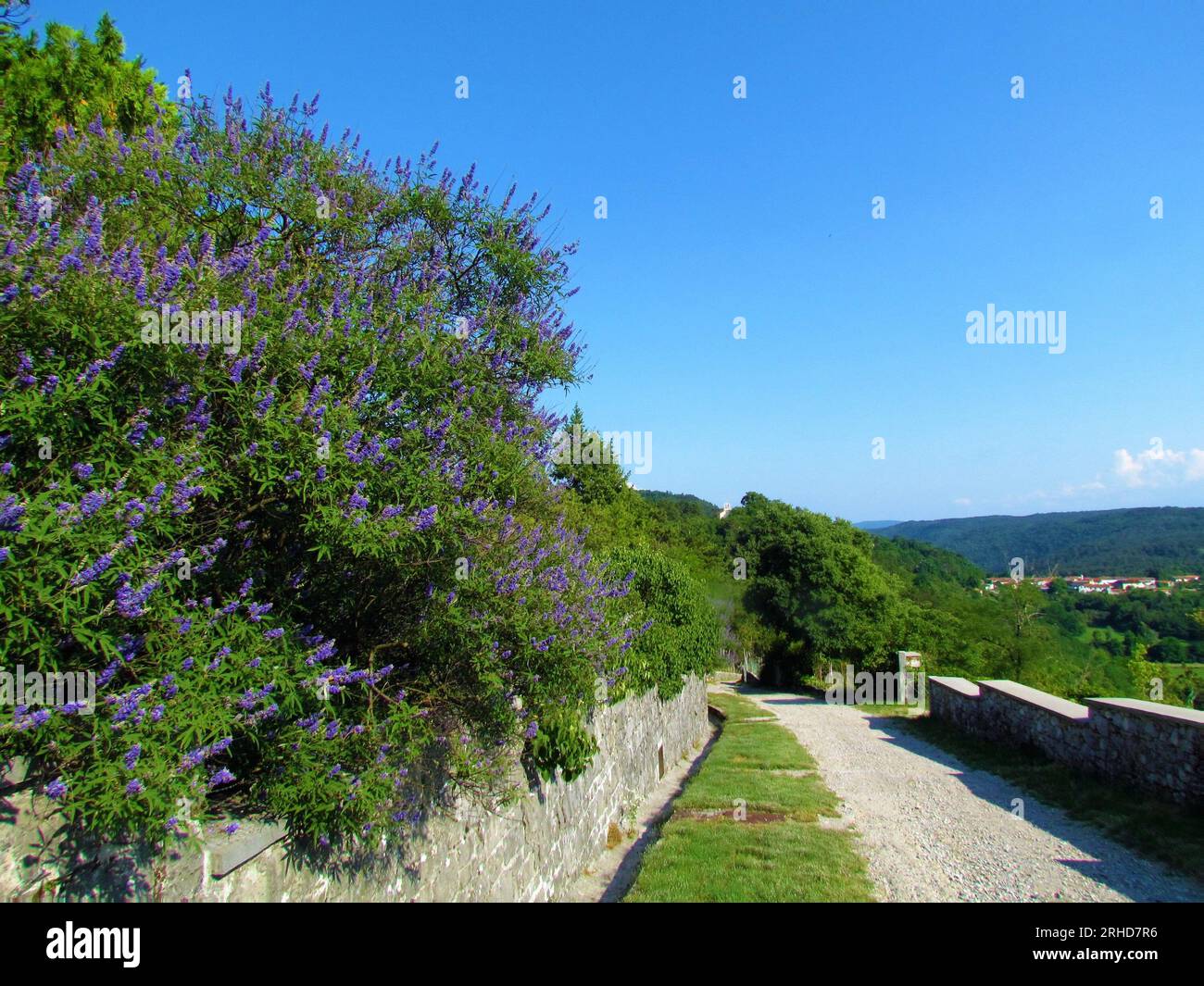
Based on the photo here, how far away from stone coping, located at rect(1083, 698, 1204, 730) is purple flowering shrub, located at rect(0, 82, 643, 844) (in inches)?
262

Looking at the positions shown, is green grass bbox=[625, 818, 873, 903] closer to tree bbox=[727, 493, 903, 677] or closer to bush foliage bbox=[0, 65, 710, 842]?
bush foliage bbox=[0, 65, 710, 842]

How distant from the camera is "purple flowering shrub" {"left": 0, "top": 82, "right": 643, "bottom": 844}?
280 cm

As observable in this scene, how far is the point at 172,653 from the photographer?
10.0ft

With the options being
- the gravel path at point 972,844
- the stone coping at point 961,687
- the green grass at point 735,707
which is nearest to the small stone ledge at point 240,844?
the gravel path at point 972,844

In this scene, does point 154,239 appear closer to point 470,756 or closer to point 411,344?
point 411,344

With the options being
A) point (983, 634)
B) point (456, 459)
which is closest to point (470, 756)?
point (456, 459)

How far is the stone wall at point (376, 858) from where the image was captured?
277 cm

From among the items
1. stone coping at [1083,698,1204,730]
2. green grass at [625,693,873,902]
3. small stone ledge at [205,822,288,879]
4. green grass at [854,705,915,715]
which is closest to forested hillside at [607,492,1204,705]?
green grass at [854,705,915,715]

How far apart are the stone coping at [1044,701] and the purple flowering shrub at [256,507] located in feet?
27.5

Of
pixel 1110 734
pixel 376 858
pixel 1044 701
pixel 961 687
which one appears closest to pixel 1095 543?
pixel 961 687

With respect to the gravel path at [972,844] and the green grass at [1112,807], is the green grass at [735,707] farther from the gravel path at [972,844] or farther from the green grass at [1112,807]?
the green grass at [1112,807]

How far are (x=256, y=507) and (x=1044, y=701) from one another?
12854 millimetres
